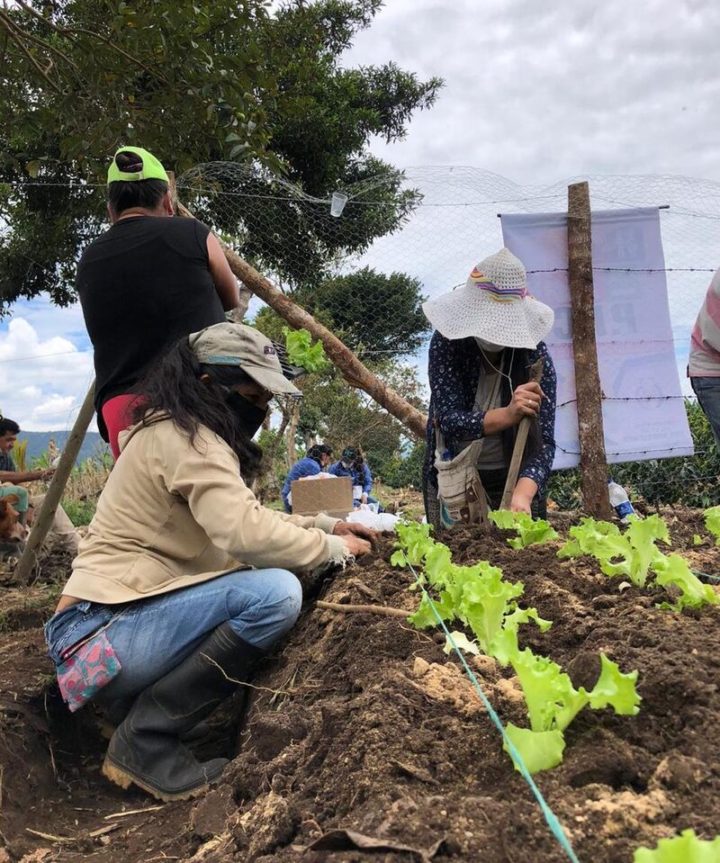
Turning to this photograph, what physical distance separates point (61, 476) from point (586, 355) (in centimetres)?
349

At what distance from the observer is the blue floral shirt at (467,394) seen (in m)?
3.32

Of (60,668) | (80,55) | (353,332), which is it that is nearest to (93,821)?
(60,668)

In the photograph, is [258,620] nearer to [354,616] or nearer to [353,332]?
[354,616]

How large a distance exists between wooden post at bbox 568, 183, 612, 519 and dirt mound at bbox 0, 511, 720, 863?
166 cm

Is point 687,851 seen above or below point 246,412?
below

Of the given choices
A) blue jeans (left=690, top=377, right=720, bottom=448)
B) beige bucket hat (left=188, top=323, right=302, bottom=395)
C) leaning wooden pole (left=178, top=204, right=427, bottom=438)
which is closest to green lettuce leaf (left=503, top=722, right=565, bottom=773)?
beige bucket hat (left=188, top=323, right=302, bottom=395)

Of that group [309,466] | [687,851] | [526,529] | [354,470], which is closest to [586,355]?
[526,529]

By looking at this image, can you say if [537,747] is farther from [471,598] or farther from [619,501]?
[619,501]

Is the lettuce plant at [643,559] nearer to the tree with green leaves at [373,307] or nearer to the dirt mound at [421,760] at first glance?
the dirt mound at [421,760]

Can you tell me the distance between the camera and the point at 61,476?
498cm

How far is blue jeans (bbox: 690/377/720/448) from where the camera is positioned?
4133 millimetres

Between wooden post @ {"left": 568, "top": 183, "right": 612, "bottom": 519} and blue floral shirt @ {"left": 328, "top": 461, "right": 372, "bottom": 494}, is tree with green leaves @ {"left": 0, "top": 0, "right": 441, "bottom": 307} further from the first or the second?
blue floral shirt @ {"left": 328, "top": 461, "right": 372, "bottom": 494}

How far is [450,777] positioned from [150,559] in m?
1.43

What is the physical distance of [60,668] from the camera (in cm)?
249
